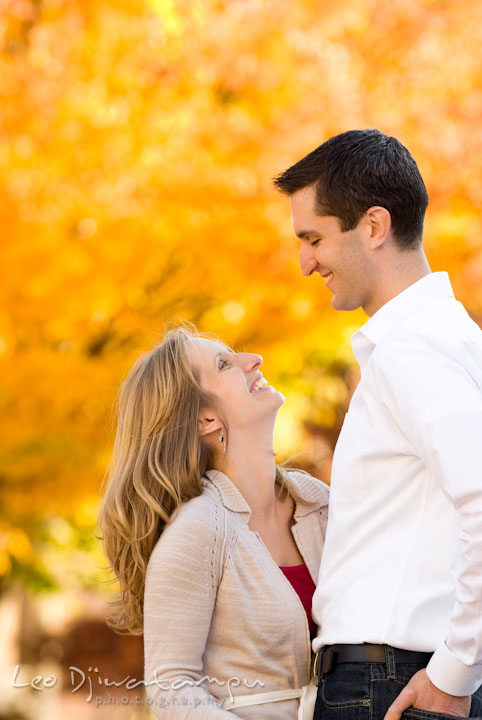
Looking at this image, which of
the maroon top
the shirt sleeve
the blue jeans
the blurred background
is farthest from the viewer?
the blurred background

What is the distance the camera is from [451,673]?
5.53 ft

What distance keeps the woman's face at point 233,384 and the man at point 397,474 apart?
56 cm

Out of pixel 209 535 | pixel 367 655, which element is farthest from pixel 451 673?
pixel 209 535

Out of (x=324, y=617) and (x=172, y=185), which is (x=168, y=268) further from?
(x=324, y=617)

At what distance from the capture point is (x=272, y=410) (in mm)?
2654

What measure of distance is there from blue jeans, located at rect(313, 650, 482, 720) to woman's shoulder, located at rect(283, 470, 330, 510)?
0.77 m

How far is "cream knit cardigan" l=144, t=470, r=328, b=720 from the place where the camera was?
2.13m

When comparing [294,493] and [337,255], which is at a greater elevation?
[337,255]

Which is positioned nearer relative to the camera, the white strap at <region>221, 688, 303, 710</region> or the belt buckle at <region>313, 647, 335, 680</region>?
the belt buckle at <region>313, 647, 335, 680</region>

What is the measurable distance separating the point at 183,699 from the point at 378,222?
132 centimetres

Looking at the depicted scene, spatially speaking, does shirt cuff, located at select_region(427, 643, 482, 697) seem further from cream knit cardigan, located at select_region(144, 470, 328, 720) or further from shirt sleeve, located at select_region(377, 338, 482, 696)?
cream knit cardigan, located at select_region(144, 470, 328, 720)

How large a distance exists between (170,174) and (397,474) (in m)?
3.54

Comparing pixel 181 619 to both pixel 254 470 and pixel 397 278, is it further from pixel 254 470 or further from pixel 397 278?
pixel 397 278

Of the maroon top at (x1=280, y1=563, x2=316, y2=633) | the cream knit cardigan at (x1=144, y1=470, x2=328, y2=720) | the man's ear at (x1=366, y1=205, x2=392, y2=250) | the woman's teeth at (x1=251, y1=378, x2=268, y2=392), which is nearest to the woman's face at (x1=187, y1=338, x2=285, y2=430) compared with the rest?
the woman's teeth at (x1=251, y1=378, x2=268, y2=392)
